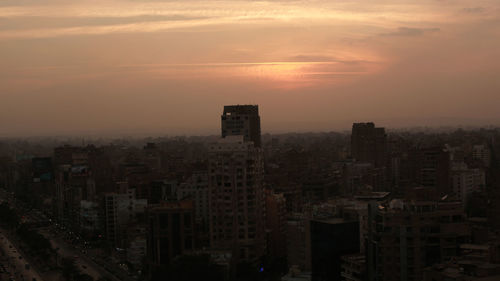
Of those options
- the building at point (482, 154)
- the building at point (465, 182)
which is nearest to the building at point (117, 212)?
the building at point (465, 182)

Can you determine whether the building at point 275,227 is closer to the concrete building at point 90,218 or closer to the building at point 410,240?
the building at point 410,240

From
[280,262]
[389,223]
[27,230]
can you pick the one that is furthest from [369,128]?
[389,223]

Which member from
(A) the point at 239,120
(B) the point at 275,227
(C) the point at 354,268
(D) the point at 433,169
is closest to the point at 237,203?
(B) the point at 275,227

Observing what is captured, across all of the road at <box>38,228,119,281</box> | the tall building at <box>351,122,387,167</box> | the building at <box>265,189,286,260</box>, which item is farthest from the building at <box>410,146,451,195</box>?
the road at <box>38,228,119,281</box>

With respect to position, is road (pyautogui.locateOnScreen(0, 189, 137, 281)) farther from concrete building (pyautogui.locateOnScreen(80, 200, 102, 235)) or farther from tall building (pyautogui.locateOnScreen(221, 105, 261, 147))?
tall building (pyautogui.locateOnScreen(221, 105, 261, 147))

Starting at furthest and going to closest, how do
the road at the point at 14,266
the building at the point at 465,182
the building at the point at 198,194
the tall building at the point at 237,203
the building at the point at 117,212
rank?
the building at the point at 465,182
the building at the point at 117,212
the building at the point at 198,194
the road at the point at 14,266
the tall building at the point at 237,203

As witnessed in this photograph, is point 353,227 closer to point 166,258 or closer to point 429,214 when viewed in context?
point 429,214
